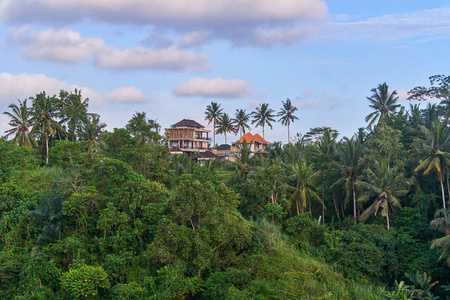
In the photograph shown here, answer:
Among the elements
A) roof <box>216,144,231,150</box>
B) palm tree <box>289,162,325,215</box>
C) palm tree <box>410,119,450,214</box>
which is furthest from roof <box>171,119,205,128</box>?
palm tree <box>410,119,450,214</box>

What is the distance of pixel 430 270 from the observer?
1070 inches

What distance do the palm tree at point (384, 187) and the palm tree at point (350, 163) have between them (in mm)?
1834

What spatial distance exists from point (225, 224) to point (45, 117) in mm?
32474

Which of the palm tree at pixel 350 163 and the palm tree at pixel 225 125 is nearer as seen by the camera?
the palm tree at pixel 350 163

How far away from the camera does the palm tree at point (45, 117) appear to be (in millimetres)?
46450

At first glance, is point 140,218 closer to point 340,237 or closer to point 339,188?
point 340,237

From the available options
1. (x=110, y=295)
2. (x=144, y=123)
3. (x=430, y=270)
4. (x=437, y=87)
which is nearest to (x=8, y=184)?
(x=144, y=123)

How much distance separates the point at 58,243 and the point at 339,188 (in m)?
24.0

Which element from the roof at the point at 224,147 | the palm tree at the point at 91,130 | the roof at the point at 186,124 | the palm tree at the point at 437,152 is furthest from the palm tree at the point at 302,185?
the roof at the point at 224,147

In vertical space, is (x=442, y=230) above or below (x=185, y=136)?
below

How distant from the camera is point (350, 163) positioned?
34.3 metres

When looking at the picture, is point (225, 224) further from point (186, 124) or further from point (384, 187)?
point (186, 124)

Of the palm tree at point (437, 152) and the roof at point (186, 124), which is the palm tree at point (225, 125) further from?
the palm tree at point (437, 152)

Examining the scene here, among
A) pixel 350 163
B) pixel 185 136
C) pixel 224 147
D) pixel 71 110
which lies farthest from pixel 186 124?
pixel 350 163
